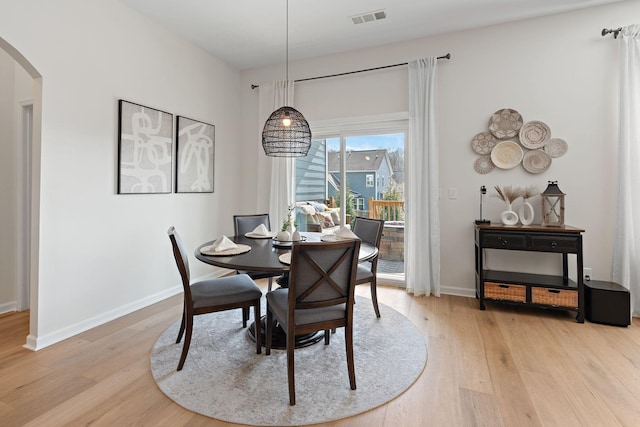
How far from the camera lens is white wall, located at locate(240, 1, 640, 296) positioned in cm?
308

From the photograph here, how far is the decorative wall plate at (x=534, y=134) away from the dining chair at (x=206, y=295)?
3060mm

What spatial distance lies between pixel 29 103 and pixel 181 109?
133cm

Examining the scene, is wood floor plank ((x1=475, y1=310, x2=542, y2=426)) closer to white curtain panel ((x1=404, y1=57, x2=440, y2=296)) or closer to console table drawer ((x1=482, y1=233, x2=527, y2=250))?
console table drawer ((x1=482, y1=233, x2=527, y2=250))

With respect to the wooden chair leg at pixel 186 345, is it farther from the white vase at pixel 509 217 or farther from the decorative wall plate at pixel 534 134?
the decorative wall plate at pixel 534 134

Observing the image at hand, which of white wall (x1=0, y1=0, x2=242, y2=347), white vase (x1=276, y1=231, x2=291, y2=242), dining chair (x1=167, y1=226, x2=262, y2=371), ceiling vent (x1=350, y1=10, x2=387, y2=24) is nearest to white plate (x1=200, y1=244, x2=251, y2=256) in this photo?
dining chair (x1=167, y1=226, x2=262, y2=371)

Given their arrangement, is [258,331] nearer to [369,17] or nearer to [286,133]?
[286,133]

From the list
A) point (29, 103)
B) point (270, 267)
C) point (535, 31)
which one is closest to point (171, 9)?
point (29, 103)

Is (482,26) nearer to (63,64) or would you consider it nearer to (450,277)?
(450,277)

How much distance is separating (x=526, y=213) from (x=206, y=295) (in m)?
3.16

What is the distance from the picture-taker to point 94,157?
9.02 ft

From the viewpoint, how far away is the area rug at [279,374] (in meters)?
1.72

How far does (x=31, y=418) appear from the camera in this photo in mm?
1638

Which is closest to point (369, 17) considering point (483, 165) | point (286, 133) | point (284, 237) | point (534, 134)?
point (286, 133)

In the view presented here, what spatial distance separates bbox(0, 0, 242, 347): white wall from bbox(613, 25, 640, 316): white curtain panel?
14.6 feet
